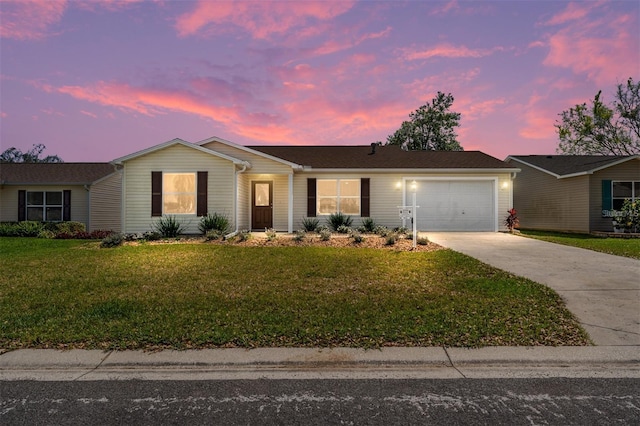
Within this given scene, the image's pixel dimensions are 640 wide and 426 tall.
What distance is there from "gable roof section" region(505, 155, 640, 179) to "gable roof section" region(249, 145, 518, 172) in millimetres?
4119

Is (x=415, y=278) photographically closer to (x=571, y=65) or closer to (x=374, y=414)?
(x=374, y=414)

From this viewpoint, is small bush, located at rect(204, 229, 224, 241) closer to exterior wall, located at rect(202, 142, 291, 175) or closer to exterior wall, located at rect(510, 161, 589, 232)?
exterior wall, located at rect(202, 142, 291, 175)

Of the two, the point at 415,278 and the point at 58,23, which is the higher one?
the point at 58,23

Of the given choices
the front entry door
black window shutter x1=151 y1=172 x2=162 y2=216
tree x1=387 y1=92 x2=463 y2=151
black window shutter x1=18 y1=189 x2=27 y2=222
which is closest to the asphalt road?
black window shutter x1=151 y1=172 x2=162 y2=216

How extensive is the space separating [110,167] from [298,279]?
20.8 m

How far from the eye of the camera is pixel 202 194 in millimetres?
13453

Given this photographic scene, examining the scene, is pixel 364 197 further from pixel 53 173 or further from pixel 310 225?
pixel 53 173

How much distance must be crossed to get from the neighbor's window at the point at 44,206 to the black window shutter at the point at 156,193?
9593 millimetres

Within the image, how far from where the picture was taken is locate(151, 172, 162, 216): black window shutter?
13469 mm

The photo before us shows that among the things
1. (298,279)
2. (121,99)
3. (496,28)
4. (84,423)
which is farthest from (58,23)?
(496,28)

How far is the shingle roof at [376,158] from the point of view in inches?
636

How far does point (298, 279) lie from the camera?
21.8ft

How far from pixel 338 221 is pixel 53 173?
58.3 feet

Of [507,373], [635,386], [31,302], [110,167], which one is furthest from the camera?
[110,167]
